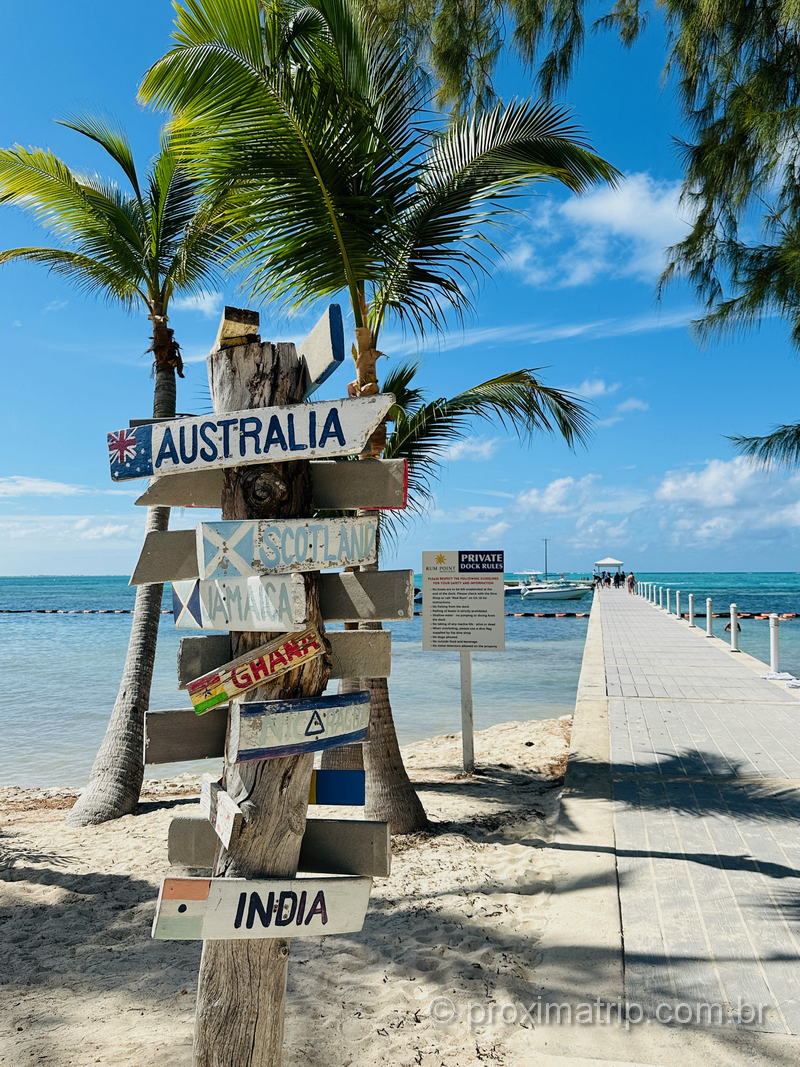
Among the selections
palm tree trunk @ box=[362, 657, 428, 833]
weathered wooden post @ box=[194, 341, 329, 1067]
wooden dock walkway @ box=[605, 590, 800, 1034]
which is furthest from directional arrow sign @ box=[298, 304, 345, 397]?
palm tree trunk @ box=[362, 657, 428, 833]

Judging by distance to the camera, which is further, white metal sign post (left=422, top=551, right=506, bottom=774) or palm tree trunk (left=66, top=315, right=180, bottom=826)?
white metal sign post (left=422, top=551, right=506, bottom=774)

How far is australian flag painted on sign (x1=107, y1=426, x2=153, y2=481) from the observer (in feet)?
7.63

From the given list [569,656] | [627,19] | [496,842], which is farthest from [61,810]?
[569,656]

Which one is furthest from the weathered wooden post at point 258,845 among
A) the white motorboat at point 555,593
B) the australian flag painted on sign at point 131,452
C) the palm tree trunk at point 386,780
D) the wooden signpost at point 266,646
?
the white motorboat at point 555,593

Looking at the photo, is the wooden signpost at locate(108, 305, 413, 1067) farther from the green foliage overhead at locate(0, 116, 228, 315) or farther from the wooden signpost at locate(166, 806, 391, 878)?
the green foliage overhead at locate(0, 116, 228, 315)

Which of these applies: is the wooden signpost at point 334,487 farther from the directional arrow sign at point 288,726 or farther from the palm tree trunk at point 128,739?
the palm tree trunk at point 128,739

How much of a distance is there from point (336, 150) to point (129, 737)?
18.1 ft

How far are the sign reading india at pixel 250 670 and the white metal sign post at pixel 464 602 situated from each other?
503 centimetres

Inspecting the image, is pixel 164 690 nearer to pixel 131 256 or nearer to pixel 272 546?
pixel 131 256

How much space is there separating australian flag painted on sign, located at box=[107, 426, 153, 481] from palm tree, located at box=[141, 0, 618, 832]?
2.81 meters

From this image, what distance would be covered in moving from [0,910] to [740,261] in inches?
304

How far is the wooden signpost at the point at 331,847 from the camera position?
89.9 inches

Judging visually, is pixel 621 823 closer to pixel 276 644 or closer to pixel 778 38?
pixel 276 644

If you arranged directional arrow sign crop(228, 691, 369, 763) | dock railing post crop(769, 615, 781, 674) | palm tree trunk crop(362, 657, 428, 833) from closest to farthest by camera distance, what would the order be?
directional arrow sign crop(228, 691, 369, 763) < palm tree trunk crop(362, 657, 428, 833) < dock railing post crop(769, 615, 781, 674)
